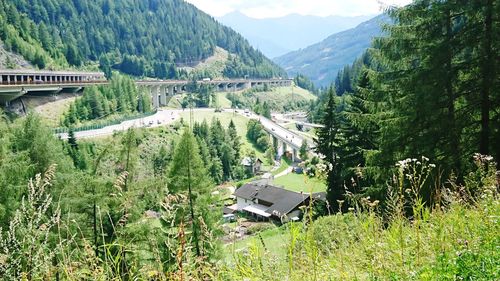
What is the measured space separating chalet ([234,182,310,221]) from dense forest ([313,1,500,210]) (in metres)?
29.6

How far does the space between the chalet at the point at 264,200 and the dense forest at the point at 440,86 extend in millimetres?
29552

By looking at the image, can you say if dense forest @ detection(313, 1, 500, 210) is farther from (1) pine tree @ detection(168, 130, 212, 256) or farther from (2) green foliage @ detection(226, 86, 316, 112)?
(2) green foliage @ detection(226, 86, 316, 112)

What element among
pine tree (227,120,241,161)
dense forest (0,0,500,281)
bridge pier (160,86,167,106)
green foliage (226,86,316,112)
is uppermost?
dense forest (0,0,500,281)

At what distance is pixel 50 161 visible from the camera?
16906mm

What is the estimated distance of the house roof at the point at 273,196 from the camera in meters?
42.8

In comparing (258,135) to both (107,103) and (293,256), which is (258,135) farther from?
(293,256)

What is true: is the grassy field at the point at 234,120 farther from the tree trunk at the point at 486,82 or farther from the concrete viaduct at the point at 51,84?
the tree trunk at the point at 486,82

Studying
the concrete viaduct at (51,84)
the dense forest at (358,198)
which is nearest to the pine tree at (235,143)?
the concrete viaduct at (51,84)

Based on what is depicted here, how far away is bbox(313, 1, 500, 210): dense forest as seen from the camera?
9.77 metres

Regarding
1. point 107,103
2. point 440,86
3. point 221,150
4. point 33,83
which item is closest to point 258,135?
point 221,150

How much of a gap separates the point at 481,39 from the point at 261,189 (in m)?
42.9

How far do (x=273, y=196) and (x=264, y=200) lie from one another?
1190mm

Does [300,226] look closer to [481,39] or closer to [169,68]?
[481,39]

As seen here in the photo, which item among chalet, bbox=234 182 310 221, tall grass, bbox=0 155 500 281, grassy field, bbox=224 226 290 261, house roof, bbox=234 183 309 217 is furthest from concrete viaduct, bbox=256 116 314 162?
tall grass, bbox=0 155 500 281
